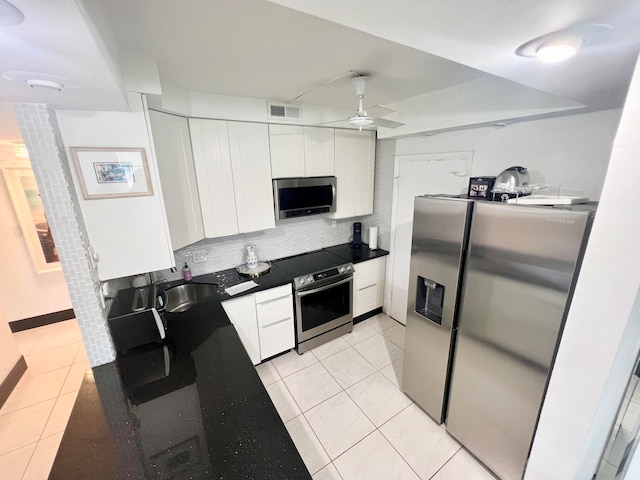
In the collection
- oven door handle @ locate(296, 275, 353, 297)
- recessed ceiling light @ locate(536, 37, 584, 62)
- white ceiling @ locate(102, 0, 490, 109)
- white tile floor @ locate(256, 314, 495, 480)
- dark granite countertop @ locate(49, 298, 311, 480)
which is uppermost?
white ceiling @ locate(102, 0, 490, 109)

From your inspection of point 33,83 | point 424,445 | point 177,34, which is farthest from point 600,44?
point 424,445

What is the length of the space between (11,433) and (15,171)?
2680 mm

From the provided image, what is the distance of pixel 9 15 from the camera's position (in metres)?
0.48

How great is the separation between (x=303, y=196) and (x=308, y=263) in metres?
0.74

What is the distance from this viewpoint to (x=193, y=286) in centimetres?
240

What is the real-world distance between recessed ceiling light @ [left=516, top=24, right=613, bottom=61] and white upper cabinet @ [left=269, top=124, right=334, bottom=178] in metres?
1.93

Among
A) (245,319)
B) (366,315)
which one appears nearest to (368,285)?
(366,315)

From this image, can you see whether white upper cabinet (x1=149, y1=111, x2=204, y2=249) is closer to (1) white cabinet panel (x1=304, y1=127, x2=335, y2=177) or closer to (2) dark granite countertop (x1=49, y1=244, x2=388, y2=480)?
(2) dark granite countertop (x1=49, y1=244, x2=388, y2=480)

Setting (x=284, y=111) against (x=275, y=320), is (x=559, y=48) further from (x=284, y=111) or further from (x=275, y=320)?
(x=275, y=320)

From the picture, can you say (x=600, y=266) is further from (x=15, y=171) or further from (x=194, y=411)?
(x=15, y=171)

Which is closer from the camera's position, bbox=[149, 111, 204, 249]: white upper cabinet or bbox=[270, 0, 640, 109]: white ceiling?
bbox=[270, 0, 640, 109]: white ceiling

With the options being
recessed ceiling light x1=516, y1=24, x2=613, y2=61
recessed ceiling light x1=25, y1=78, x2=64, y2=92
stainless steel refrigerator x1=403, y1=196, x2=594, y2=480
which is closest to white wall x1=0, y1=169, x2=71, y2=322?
recessed ceiling light x1=25, y1=78, x2=64, y2=92

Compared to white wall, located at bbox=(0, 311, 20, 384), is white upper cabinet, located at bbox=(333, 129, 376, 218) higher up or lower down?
higher up

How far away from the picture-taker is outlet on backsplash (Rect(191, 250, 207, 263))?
2475mm
